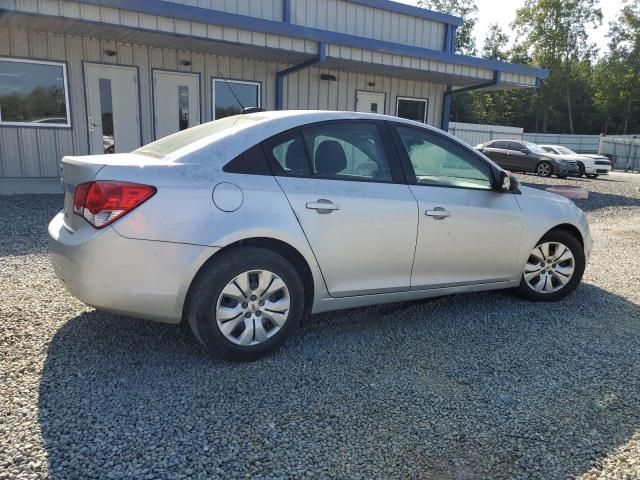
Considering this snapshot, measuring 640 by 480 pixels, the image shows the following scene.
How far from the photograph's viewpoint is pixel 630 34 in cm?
4853

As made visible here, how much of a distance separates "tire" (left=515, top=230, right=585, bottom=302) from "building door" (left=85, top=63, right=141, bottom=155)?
848 centimetres

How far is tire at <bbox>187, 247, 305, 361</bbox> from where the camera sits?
3061mm

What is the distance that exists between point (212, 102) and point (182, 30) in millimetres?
2707

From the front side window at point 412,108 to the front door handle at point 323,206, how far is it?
11.0 m

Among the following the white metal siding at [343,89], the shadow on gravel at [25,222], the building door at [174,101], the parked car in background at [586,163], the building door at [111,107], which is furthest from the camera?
the parked car in background at [586,163]

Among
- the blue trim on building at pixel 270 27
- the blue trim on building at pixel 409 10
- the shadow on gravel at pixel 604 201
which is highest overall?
the blue trim on building at pixel 409 10

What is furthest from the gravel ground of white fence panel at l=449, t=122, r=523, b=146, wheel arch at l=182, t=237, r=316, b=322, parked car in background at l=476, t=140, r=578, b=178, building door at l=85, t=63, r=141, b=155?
white fence panel at l=449, t=122, r=523, b=146

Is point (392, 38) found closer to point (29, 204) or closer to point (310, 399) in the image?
point (29, 204)

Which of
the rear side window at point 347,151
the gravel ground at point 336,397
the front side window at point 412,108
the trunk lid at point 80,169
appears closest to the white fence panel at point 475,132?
the front side window at point 412,108

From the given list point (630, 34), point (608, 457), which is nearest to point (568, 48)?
point (630, 34)

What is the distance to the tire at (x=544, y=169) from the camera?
66.8 ft

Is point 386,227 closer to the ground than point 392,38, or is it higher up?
closer to the ground

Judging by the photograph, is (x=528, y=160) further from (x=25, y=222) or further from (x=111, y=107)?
(x=25, y=222)

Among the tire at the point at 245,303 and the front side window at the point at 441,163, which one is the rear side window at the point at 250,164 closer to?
the tire at the point at 245,303
